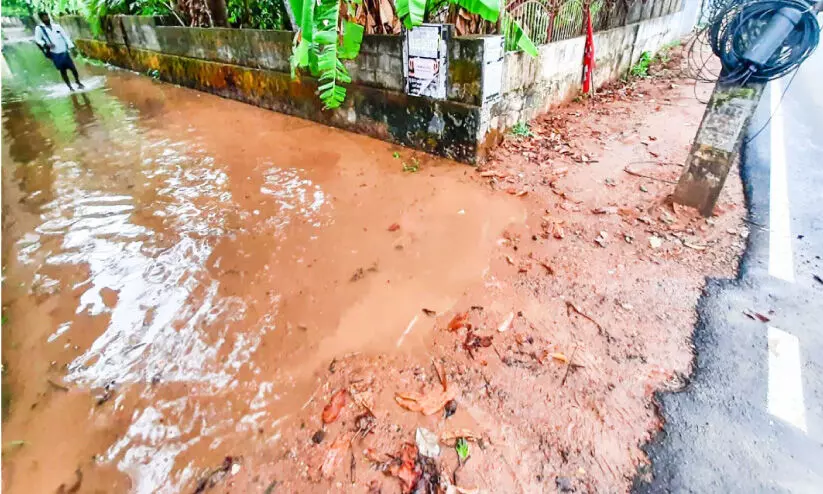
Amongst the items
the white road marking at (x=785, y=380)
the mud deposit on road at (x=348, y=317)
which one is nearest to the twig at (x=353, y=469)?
the mud deposit on road at (x=348, y=317)

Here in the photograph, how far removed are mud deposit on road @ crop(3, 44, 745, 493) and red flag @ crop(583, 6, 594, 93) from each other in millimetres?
2589

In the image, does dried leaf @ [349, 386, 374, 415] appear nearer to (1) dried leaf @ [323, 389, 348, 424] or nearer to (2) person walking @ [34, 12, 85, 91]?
(1) dried leaf @ [323, 389, 348, 424]

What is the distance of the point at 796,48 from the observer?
2908 mm

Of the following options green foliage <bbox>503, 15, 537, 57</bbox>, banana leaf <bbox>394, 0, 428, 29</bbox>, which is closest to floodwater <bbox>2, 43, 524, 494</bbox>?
green foliage <bbox>503, 15, 537, 57</bbox>

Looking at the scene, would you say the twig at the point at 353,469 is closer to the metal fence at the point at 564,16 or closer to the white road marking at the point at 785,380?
the white road marking at the point at 785,380

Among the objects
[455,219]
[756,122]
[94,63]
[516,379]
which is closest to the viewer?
[516,379]

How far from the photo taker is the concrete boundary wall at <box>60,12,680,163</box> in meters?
4.72

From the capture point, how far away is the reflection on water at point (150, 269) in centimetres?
227

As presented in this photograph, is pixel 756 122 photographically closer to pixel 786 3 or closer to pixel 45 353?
pixel 786 3

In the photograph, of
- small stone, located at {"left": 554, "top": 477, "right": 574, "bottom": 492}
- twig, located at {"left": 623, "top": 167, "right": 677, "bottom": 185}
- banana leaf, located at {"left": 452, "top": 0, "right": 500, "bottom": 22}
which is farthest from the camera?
twig, located at {"left": 623, "top": 167, "right": 677, "bottom": 185}

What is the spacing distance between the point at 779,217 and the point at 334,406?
179 inches

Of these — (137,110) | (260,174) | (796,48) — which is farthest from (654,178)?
(137,110)

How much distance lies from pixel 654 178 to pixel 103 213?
21.4 feet

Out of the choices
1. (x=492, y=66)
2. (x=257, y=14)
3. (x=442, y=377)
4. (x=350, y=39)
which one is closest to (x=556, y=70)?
(x=492, y=66)
